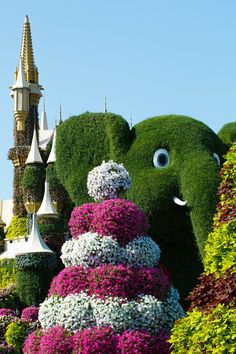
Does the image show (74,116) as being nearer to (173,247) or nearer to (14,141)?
Answer: (173,247)

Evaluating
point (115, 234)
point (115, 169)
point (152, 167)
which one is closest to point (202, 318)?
point (115, 234)

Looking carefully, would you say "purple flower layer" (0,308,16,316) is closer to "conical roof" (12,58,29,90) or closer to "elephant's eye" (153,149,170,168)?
"elephant's eye" (153,149,170,168)

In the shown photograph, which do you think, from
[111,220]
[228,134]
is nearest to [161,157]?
[228,134]

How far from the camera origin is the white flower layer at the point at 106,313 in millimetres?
12234

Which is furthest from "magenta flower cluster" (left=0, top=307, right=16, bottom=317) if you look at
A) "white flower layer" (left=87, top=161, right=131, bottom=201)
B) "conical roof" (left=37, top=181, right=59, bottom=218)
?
"white flower layer" (left=87, top=161, right=131, bottom=201)

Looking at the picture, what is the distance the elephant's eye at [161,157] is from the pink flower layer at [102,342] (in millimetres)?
7258

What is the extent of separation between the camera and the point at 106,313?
12203 millimetres

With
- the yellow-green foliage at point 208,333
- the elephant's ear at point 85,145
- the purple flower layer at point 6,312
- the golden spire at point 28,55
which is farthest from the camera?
the golden spire at point 28,55

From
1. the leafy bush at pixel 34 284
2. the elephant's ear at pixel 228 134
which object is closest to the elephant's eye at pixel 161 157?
the elephant's ear at pixel 228 134

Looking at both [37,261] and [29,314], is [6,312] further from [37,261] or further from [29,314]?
[37,261]

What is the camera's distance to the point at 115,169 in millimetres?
14289

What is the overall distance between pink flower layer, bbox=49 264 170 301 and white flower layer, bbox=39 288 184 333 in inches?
4.5

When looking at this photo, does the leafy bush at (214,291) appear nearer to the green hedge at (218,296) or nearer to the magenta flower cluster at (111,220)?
the green hedge at (218,296)

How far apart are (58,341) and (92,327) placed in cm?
55
